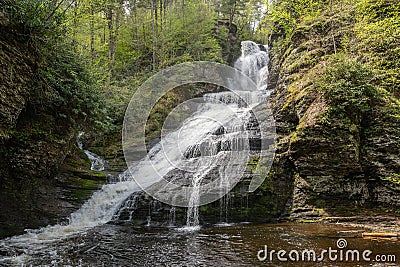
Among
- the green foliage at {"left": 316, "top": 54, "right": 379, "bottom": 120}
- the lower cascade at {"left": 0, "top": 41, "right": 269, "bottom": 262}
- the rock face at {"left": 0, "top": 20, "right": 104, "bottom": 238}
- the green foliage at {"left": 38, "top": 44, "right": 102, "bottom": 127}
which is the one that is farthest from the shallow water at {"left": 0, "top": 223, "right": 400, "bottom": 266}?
the green foliage at {"left": 316, "top": 54, "right": 379, "bottom": 120}

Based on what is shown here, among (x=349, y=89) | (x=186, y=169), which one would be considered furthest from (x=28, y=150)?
(x=349, y=89)

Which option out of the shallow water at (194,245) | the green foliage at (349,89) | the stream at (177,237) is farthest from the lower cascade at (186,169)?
the green foliage at (349,89)

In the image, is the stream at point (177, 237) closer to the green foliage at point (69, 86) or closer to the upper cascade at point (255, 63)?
the green foliage at point (69, 86)

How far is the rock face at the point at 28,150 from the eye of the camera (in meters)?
6.52

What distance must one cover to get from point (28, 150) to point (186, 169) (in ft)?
16.5

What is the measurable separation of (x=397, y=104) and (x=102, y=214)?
9843mm

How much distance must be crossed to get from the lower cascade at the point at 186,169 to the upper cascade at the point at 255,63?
4.84 metres

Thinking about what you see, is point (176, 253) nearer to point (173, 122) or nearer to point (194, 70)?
point (173, 122)

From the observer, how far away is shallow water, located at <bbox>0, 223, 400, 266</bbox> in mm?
5520

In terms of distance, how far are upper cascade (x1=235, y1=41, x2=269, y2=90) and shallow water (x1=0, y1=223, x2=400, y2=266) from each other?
1400cm

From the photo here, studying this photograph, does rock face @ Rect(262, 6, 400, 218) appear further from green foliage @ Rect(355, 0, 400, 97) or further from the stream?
the stream

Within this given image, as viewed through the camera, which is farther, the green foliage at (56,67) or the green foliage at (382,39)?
the green foliage at (382,39)

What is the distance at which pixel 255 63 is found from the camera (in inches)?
909

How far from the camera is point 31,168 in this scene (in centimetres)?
815
